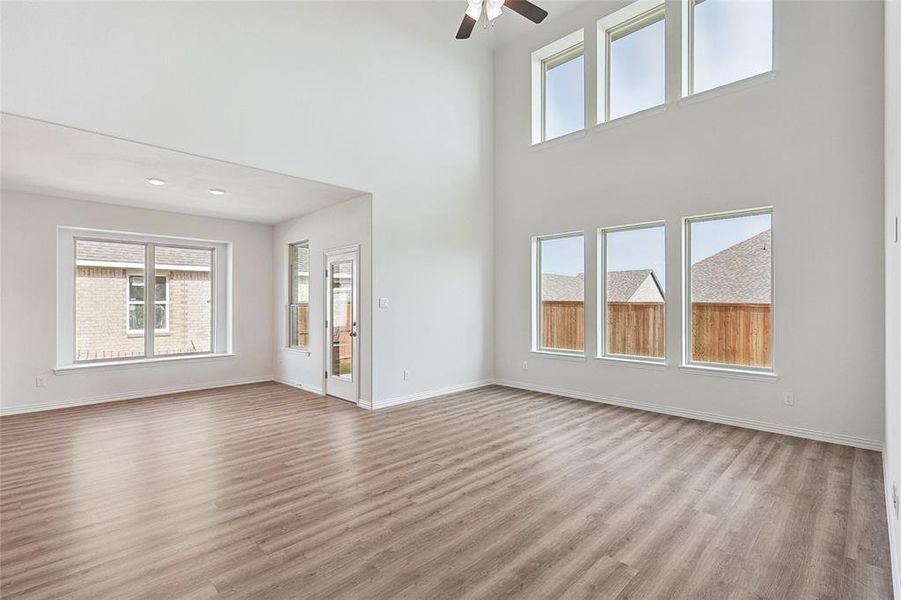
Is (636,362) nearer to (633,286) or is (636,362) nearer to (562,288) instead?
(633,286)

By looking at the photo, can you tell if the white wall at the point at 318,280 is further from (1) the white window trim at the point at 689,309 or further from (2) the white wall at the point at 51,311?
(1) the white window trim at the point at 689,309

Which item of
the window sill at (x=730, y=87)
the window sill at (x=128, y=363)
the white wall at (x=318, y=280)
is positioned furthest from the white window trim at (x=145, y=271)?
the window sill at (x=730, y=87)

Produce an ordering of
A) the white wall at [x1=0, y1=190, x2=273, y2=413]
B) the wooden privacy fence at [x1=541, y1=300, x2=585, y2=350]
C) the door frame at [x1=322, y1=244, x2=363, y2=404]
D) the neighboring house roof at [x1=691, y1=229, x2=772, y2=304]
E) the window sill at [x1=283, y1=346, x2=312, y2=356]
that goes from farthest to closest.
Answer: the window sill at [x1=283, y1=346, x2=312, y2=356] → the wooden privacy fence at [x1=541, y1=300, x2=585, y2=350] → the door frame at [x1=322, y1=244, x2=363, y2=404] → the white wall at [x1=0, y1=190, x2=273, y2=413] → the neighboring house roof at [x1=691, y1=229, x2=772, y2=304]

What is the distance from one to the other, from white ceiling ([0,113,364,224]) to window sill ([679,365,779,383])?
4432 mm

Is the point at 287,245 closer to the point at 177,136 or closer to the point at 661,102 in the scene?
the point at 177,136

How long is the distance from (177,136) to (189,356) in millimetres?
3929

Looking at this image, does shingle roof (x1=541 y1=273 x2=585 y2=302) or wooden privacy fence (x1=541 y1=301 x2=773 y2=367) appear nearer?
wooden privacy fence (x1=541 y1=301 x2=773 y2=367)

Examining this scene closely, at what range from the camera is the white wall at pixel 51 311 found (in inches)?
200

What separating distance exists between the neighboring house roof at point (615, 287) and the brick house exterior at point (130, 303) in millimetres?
5461

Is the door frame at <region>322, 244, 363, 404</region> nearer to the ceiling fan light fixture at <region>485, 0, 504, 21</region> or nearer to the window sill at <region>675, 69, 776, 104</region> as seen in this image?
the ceiling fan light fixture at <region>485, 0, 504, 21</region>

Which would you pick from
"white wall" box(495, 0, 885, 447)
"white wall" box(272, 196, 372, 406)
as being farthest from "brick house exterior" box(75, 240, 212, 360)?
"white wall" box(495, 0, 885, 447)

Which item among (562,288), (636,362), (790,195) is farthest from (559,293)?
(790,195)

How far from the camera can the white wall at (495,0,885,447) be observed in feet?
12.6

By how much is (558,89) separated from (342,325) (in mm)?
4765
